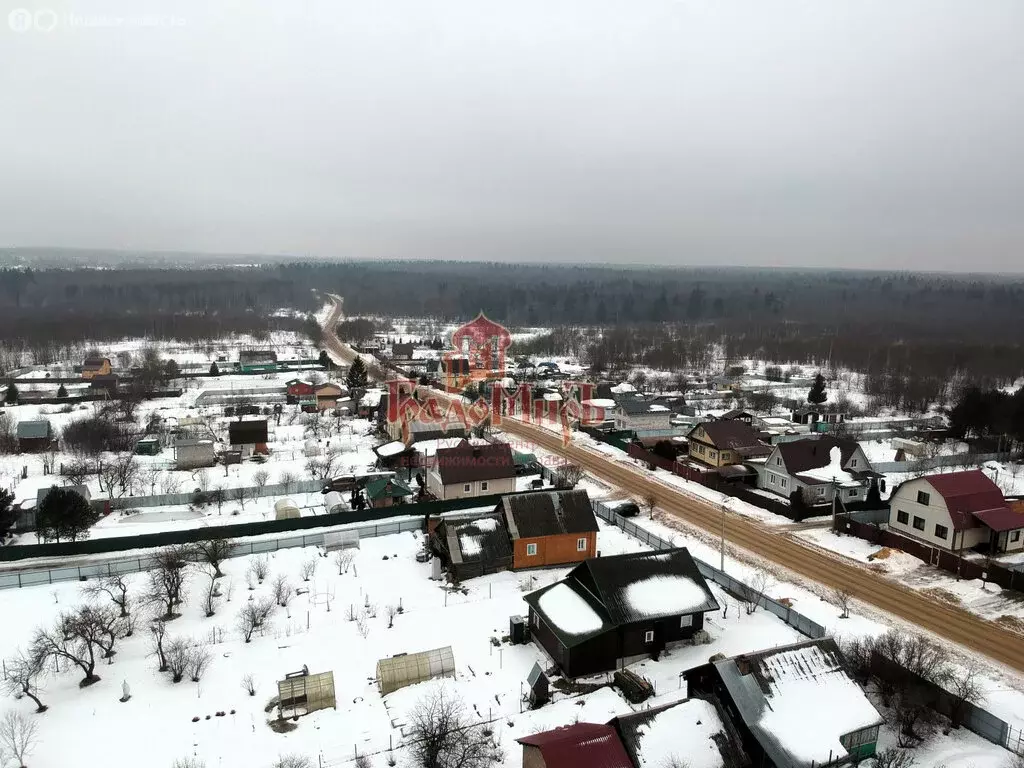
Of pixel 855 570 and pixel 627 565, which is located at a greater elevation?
pixel 627 565

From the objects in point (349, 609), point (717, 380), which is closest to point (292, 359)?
point (717, 380)

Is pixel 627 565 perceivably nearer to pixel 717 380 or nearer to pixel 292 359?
pixel 717 380

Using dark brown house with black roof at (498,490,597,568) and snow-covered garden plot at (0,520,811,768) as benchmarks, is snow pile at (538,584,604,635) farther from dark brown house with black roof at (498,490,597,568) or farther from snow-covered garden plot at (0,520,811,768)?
dark brown house with black roof at (498,490,597,568)

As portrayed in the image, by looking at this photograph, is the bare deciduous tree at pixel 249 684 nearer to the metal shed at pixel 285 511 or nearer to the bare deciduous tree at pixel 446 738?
the bare deciduous tree at pixel 446 738

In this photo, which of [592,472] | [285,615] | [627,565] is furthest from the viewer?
[592,472]

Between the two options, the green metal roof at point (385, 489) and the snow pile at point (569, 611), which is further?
the green metal roof at point (385, 489)

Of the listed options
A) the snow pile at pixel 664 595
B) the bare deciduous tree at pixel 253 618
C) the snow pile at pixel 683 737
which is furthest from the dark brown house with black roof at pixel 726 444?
the bare deciduous tree at pixel 253 618
